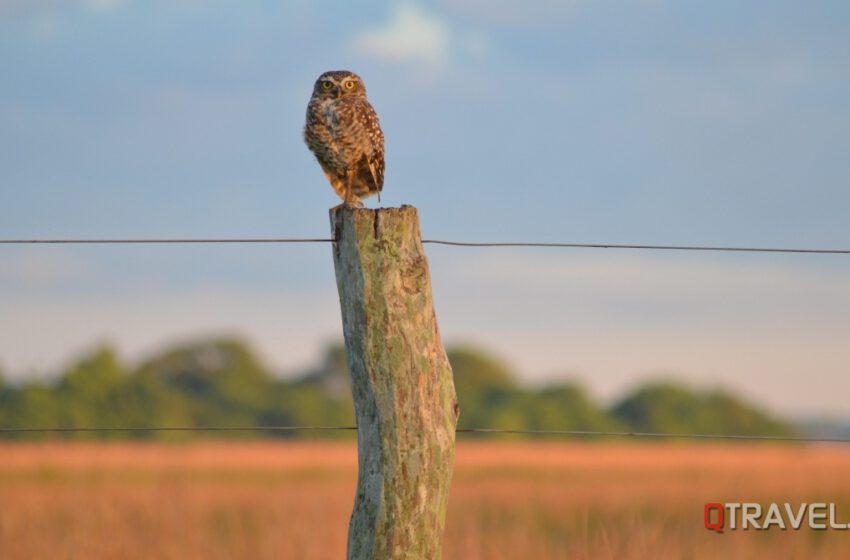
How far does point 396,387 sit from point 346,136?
2.23 metres

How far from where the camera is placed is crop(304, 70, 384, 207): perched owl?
5.48 m

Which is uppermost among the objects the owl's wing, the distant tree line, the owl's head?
the owl's head

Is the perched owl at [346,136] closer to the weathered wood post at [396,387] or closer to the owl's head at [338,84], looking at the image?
the owl's head at [338,84]

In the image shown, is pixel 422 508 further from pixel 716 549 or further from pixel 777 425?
pixel 777 425

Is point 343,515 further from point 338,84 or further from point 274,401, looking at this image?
point 274,401

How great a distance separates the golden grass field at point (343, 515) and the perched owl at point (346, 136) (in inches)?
75.1

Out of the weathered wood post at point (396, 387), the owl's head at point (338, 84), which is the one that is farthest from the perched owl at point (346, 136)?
the weathered wood post at point (396, 387)

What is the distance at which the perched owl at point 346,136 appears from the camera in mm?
5477

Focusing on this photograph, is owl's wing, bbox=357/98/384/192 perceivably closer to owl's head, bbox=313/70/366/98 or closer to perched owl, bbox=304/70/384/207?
perched owl, bbox=304/70/384/207

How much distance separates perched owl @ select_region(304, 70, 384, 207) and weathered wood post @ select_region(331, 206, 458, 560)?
1864 millimetres

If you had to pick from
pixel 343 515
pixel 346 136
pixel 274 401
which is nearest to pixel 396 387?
pixel 346 136

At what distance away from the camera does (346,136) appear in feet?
17.9

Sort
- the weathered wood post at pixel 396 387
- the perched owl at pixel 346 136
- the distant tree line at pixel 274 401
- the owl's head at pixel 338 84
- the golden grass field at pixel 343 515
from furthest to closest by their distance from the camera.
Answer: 1. the distant tree line at pixel 274 401
2. the golden grass field at pixel 343 515
3. the owl's head at pixel 338 84
4. the perched owl at pixel 346 136
5. the weathered wood post at pixel 396 387

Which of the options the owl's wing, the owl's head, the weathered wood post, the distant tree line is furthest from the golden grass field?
the distant tree line
